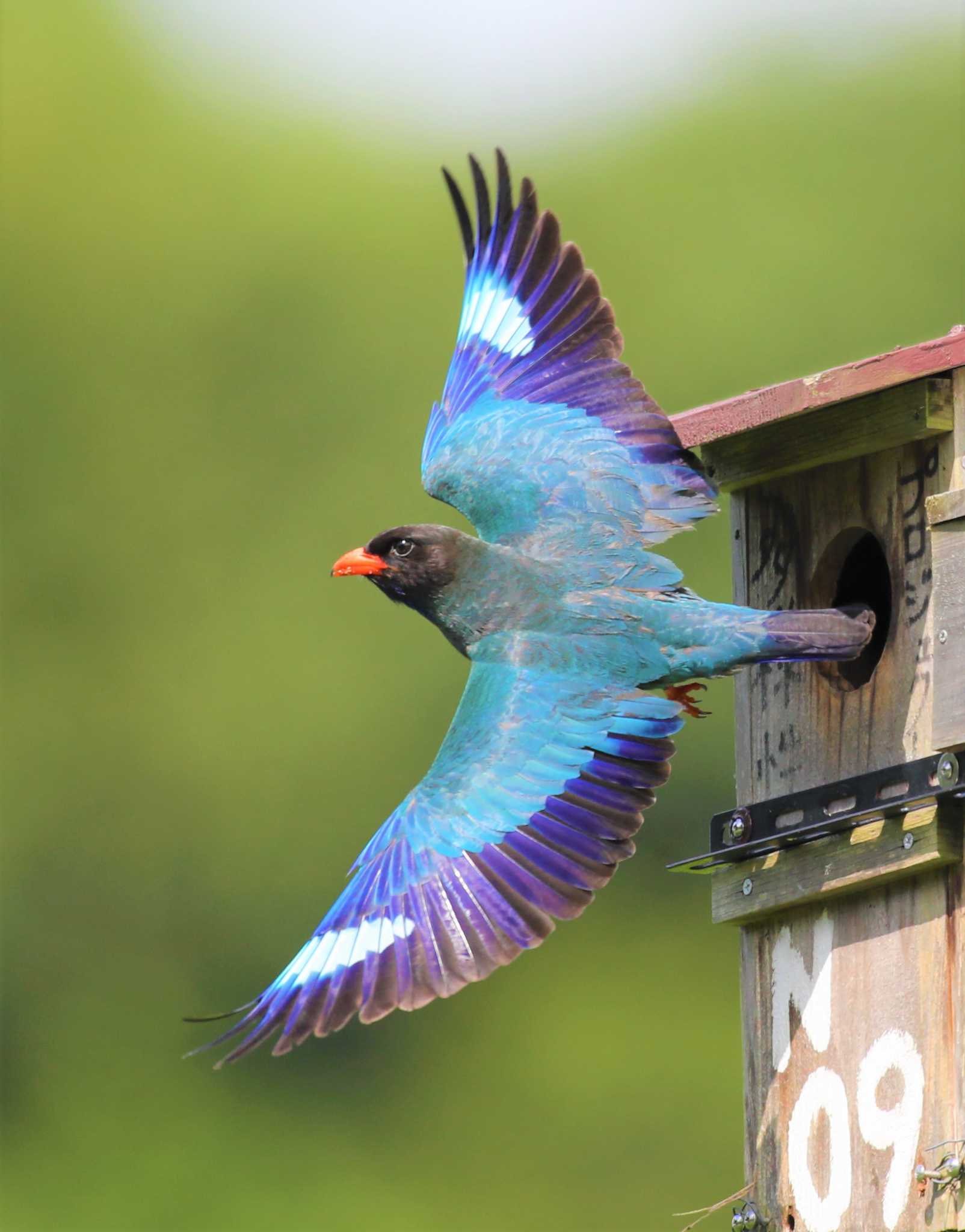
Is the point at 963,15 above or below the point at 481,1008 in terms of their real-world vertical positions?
above

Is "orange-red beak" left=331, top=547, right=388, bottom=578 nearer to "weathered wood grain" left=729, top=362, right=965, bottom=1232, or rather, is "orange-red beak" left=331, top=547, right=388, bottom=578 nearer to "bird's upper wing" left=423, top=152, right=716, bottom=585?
"bird's upper wing" left=423, top=152, right=716, bottom=585

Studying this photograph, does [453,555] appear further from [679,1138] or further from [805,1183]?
[679,1138]

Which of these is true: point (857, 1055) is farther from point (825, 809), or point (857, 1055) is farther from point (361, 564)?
point (361, 564)

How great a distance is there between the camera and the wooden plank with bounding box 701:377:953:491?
647 centimetres

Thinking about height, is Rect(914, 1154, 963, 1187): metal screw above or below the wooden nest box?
below

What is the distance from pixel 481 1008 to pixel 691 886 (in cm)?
174

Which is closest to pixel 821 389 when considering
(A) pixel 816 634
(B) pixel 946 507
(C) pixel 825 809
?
(B) pixel 946 507

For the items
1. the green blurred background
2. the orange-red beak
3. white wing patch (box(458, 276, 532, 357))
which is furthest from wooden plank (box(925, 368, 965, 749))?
the green blurred background

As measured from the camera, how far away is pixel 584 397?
7.37 m

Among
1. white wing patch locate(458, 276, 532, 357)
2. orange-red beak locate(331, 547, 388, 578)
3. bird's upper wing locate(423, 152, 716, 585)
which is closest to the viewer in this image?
bird's upper wing locate(423, 152, 716, 585)

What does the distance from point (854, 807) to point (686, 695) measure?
2.21ft

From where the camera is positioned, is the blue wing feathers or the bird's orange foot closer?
the blue wing feathers

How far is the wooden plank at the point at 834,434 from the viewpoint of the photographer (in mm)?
6473

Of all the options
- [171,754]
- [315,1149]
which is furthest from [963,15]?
[315,1149]
